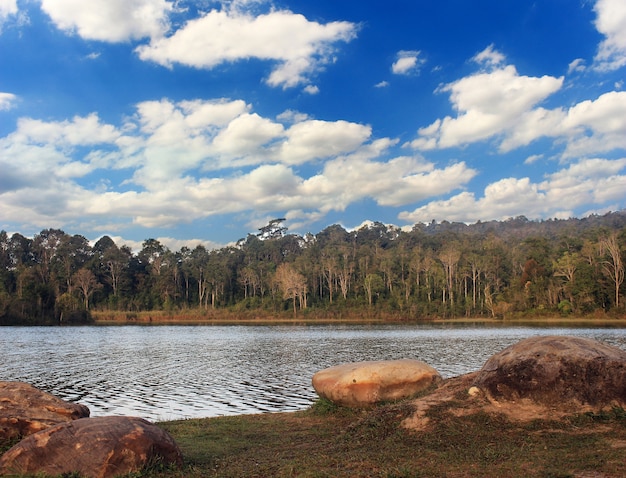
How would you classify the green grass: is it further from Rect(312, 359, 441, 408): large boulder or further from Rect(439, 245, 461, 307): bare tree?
Rect(439, 245, 461, 307): bare tree

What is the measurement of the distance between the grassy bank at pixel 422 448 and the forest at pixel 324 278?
3162 inches

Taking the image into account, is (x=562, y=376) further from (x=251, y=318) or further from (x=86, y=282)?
(x=86, y=282)

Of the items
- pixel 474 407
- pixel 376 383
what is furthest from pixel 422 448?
pixel 376 383

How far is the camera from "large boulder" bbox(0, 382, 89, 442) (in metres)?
10.2

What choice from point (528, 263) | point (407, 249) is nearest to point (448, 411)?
point (528, 263)

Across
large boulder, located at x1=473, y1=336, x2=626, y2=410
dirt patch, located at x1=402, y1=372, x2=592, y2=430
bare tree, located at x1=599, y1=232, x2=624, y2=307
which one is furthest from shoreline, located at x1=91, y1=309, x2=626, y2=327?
large boulder, located at x1=473, y1=336, x2=626, y2=410

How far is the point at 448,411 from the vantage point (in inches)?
414

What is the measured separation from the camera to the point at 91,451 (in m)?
7.95

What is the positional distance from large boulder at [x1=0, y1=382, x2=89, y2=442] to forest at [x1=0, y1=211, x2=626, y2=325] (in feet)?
276

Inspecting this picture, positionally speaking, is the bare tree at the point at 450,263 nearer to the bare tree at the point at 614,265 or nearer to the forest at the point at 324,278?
the forest at the point at 324,278

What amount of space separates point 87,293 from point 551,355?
119211 mm

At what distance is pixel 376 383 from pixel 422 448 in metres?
4.86

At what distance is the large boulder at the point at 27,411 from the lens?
400 inches

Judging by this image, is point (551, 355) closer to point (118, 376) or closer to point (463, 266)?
point (118, 376)
